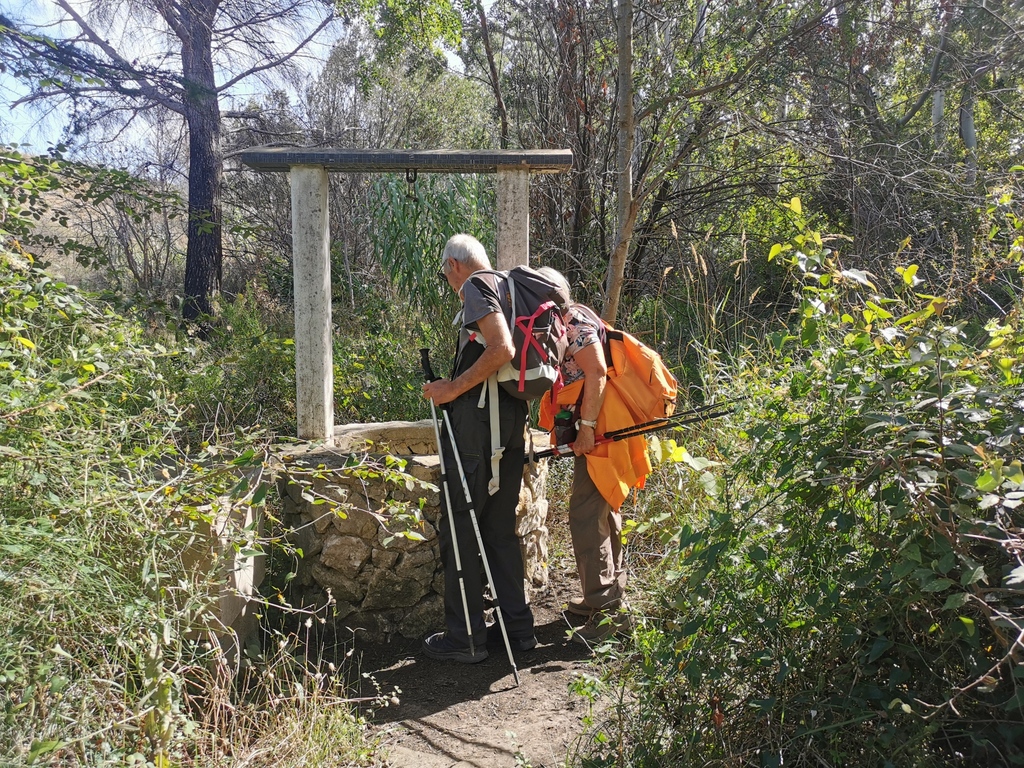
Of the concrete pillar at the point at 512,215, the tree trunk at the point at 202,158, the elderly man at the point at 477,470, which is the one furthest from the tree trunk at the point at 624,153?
the tree trunk at the point at 202,158

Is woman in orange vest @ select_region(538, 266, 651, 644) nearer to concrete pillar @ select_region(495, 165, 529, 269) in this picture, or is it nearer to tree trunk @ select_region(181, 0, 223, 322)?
concrete pillar @ select_region(495, 165, 529, 269)

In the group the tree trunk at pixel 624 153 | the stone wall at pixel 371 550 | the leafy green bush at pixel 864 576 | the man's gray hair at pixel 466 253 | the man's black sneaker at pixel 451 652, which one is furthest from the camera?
the tree trunk at pixel 624 153

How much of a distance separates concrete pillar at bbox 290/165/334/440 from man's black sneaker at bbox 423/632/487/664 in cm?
134

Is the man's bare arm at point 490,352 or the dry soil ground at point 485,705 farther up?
the man's bare arm at point 490,352

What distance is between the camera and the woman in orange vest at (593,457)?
413 cm

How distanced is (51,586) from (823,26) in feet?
27.3

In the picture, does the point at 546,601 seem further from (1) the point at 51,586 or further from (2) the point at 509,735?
(1) the point at 51,586

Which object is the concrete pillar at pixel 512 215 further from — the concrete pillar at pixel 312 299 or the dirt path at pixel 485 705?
the dirt path at pixel 485 705

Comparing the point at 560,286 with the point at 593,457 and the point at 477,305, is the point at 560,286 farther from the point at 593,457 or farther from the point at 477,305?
the point at 593,457

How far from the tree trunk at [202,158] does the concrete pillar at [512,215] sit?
5.53 m

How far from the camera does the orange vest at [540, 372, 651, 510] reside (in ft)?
13.7

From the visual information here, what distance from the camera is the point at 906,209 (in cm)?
848

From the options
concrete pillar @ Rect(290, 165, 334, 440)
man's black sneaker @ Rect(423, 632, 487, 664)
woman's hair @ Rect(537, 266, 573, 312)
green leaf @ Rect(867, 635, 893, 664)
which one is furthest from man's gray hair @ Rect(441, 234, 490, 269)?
green leaf @ Rect(867, 635, 893, 664)

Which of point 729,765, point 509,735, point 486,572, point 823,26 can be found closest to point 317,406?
point 486,572
